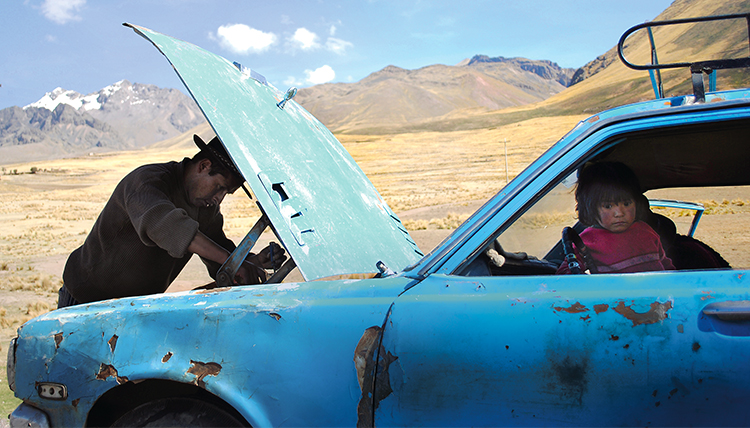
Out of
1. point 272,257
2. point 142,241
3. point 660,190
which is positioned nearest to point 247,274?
point 272,257

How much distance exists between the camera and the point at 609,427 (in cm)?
145

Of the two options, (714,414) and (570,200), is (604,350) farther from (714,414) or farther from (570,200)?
(570,200)

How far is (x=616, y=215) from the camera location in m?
2.05

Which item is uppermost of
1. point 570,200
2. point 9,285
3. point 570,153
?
point 570,153

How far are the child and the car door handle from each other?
432 millimetres

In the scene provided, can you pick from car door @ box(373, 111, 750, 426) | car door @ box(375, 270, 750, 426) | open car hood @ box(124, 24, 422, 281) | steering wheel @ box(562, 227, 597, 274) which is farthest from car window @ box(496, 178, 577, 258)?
open car hood @ box(124, 24, 422, 281)

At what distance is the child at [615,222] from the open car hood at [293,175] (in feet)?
3.17

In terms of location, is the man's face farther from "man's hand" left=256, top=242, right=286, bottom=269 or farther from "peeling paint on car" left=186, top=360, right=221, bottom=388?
"peeling paint on car" left=186, top=360, right=221, bottom=388

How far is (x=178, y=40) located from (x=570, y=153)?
83.2 inches

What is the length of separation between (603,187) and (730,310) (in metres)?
0.78

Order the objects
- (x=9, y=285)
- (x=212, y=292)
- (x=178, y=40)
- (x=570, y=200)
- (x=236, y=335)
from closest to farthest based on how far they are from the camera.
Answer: (x=236, y=335) → (x=212, y=292) → (x=570, y=200) → (x=178, y=40) → (x=9, y=285)

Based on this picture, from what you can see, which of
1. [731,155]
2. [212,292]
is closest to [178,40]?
[212,292]

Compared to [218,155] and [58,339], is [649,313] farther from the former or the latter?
[218,155]

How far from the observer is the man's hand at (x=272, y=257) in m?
2.75
